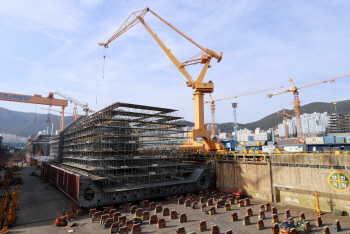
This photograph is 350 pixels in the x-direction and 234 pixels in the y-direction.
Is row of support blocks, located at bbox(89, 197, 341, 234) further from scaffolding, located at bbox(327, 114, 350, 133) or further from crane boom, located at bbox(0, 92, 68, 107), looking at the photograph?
scaffolding, located at bbox(327, 114, 350, 133)

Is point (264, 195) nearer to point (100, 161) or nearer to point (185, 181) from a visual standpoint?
point (185, 181)

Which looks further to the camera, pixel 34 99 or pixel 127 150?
pixel 34 99

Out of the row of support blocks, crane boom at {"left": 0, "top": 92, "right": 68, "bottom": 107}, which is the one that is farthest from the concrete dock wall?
crane boom at {"left": 0, "top": 92, "right": 68, "bottom": 107}

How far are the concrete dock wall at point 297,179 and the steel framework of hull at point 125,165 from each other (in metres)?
8.32

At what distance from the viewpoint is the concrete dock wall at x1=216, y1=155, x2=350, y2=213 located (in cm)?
2789

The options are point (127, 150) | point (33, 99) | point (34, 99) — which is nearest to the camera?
point (127, 150)

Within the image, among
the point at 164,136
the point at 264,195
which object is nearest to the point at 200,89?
the point at 164,136

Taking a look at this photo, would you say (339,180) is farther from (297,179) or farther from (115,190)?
(115,190)

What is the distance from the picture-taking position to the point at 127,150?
119 ft

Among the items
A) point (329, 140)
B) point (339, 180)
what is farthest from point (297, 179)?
point (329, 140)

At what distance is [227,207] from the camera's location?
1171 inches

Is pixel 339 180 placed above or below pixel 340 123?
below

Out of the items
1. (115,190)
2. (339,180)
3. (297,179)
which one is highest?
(339,180)

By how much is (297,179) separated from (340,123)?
Answer: 294 feet
